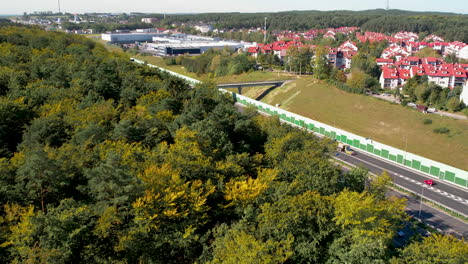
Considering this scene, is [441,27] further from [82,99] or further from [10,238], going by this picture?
[10,238]

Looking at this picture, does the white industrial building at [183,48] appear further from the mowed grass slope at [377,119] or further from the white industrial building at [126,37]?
the mowed grass slope at [377,119]

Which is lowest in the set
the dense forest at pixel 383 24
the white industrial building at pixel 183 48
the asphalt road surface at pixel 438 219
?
the asphalt road surface at pixel 438 219

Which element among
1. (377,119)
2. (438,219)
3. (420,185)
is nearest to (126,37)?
(377,119)

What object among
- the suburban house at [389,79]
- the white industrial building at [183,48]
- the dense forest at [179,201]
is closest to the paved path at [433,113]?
the suburban house at [389,79]

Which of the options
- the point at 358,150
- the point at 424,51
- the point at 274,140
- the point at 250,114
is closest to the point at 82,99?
the point at 250,114

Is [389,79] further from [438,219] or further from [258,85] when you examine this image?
[438,219]

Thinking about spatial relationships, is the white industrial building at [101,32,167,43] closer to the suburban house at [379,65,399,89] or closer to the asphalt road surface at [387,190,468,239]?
the suburban house at [379,65,399,89]
